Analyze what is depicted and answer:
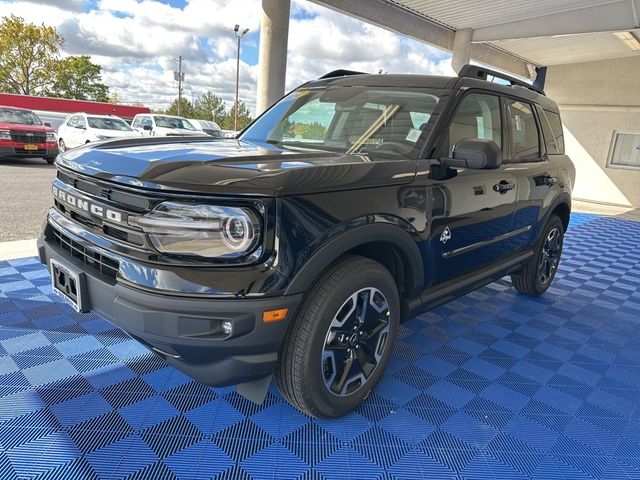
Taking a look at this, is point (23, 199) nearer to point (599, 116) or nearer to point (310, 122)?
point (310, 122)

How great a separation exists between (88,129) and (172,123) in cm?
414

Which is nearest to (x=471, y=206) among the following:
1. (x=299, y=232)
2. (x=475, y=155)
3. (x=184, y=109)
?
(x=475, y=155)

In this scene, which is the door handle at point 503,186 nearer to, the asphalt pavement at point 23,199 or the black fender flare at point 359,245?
the black fender flare at point 359,245

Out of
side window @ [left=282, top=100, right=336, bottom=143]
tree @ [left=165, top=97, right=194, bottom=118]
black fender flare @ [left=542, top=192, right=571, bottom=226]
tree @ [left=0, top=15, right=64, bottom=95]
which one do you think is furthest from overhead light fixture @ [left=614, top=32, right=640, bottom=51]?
tree @ [left=165, top=97, right=194, bottom=118]

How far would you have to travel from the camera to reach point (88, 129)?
14109mm

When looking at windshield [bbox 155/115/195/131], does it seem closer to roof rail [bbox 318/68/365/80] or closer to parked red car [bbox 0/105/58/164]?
parked red car [bbox 0/105/58/164]

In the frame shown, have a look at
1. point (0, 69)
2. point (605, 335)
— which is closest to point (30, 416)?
point (605, 335)

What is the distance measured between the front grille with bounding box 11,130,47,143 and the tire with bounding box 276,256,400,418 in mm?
12593

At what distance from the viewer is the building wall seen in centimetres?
1403

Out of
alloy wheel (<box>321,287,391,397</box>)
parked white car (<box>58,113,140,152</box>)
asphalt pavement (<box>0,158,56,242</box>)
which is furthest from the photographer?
parked white car (<box>58,113,140,152</box>)

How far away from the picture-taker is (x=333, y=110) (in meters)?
3.09

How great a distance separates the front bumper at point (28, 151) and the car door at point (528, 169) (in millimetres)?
12442

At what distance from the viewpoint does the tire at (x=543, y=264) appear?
424 centimetres

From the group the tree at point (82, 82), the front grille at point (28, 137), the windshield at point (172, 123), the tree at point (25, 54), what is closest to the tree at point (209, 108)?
the tree at point (82, 82)
